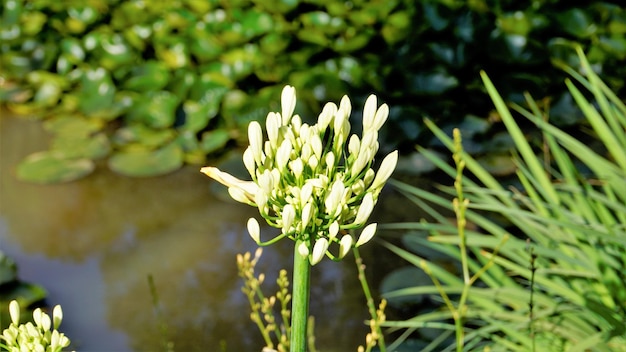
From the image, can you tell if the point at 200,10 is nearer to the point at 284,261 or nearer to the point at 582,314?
the point at 284,261

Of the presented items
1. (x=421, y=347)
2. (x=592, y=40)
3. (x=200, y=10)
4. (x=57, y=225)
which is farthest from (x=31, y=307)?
(x=592, y=40)

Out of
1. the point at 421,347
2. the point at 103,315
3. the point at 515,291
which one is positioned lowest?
the point at 103,315

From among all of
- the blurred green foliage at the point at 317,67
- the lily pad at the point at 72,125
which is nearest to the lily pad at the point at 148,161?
the blurred green foliage at the point at 317,67

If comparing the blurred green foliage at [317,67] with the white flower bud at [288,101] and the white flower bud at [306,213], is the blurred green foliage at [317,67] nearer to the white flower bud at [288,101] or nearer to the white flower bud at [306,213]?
the white flower bud at [288,101]

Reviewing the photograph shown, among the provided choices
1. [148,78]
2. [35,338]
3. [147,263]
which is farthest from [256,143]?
[148,78]

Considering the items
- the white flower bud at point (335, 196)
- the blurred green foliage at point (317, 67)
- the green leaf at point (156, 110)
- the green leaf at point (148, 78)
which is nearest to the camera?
the white flower bud at point (335, 196)

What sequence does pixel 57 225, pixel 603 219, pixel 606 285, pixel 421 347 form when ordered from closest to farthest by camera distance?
pixel 606 285 < pixel 603 219 < pixel 421 347 < pixel 57 225

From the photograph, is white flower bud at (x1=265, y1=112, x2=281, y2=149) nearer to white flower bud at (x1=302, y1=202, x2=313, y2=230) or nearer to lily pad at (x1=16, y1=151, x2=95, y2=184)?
white flower bud at (x1=302, y1=202, x2=313, y2=230)

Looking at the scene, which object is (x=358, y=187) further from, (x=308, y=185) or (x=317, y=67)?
(x=317, y=67)
